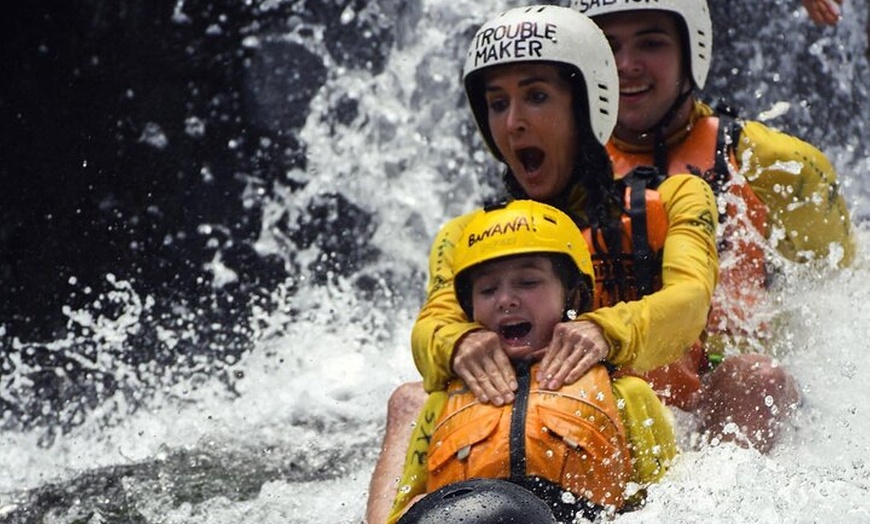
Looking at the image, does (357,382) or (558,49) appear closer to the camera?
(558,49)

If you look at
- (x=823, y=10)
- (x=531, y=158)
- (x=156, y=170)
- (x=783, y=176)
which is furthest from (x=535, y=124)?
(x=156, y=170)

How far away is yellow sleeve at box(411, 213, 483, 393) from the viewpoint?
14.6ft

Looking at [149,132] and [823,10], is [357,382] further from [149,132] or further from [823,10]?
[823,10]

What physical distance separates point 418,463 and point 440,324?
0.49 m

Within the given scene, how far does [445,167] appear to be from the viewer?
381 inches

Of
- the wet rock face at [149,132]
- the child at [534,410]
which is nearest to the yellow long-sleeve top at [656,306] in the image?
the child at [534,410]

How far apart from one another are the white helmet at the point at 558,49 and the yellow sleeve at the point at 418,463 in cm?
122

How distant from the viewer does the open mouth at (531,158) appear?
5094 mm

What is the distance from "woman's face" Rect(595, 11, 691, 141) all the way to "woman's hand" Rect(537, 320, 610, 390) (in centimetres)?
187

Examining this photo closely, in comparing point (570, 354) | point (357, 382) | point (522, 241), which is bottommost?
point (570, 354)

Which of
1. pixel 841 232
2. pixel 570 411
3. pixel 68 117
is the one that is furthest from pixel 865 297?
pixel 68 117

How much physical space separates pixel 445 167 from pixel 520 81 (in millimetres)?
4638

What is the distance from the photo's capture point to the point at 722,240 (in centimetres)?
559

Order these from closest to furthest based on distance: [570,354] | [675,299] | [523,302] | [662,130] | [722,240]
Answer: [570,354] < [523,302] < [675,299] < [722,240] < [662,130]
